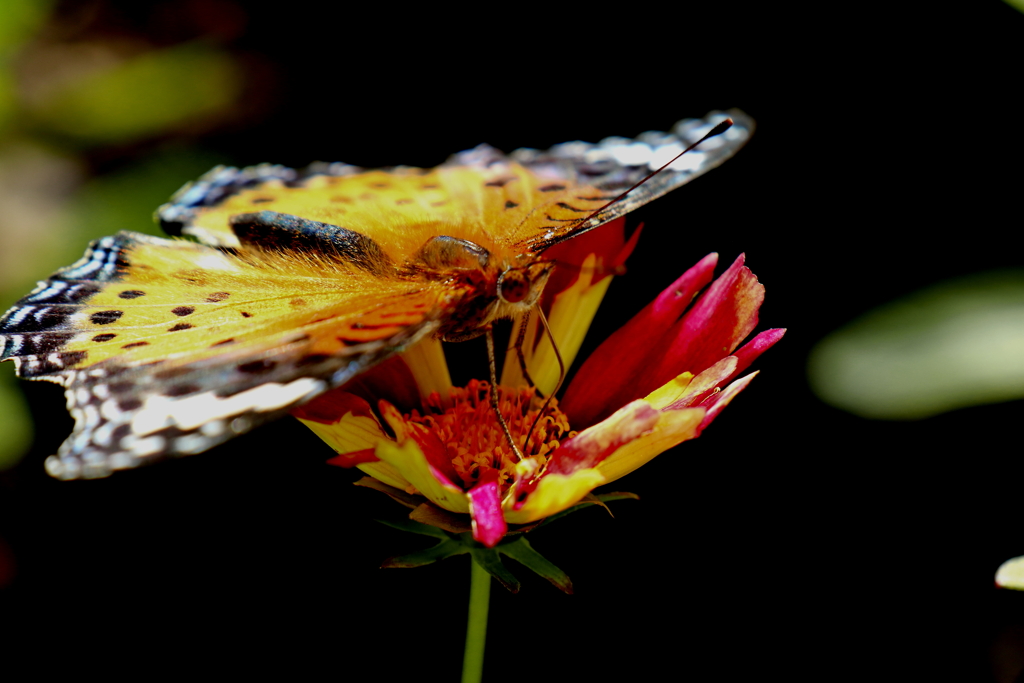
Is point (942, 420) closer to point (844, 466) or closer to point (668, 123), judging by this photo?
point (844, 466)

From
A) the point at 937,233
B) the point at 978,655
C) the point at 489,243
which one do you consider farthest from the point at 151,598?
the point at 937,233

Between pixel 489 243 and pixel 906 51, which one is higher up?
pixel 906 51

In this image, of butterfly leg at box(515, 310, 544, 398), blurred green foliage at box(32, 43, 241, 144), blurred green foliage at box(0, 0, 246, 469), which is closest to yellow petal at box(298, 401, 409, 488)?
butterfly leg at box(515, 310, 544, 398)

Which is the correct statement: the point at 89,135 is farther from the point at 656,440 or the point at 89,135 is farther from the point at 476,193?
the point at 656,440

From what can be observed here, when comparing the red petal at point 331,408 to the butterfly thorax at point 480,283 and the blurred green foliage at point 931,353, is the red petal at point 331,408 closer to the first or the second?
the butterfly thorax at point 480,283

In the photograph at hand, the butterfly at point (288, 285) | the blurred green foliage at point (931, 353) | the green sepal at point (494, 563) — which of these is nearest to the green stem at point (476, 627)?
the green sepal at point (494, 563)

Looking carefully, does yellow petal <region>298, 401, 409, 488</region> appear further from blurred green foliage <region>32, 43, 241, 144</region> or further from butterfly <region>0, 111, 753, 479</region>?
blurred green foliage <region>32, 43, 241, 144</region>

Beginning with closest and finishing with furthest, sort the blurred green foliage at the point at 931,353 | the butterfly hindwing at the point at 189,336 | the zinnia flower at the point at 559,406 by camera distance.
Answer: the butterfly hindwing at the point at 189,336 → the zinnia flower at the point at 559,406 → the blurred green foliage at the point at 931,353
